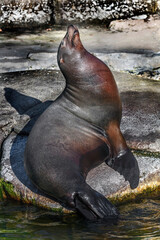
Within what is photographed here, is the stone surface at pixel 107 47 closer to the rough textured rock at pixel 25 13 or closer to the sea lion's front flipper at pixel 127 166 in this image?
the rough textured rock at pixel 25 13

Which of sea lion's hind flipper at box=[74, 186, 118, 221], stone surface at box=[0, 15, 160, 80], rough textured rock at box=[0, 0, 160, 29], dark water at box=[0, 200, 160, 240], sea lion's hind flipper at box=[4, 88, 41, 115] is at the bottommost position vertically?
dark water at box=[0, 200, 160, 240]

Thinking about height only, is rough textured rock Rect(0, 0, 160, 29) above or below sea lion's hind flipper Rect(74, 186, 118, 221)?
above

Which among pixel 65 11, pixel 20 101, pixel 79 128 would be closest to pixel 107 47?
pixel 65 11

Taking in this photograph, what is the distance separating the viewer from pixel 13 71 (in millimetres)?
7613

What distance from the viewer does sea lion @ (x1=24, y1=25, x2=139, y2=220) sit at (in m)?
4.58

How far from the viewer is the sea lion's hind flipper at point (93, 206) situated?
167 inches

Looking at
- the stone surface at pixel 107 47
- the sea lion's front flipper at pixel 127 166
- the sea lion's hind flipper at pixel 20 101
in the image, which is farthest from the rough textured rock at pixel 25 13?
the sea lion's front flipper at pixel 127 166

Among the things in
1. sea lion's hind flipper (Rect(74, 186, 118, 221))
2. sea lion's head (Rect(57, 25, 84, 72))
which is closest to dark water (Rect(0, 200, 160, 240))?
sea lion's hind flipper (Rect(74, 186, 118, 221))

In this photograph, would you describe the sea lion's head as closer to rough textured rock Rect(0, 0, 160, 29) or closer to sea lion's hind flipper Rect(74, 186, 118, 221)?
sea lion's hind flipper Rect(74, 186, 118, 221)

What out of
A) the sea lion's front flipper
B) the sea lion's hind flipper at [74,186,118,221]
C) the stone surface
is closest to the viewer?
the sea lion's hind flipper at [74,186,118,221]

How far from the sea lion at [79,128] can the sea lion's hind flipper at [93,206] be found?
24 centimetres

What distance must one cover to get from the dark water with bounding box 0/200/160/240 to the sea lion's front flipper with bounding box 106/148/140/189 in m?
0.26

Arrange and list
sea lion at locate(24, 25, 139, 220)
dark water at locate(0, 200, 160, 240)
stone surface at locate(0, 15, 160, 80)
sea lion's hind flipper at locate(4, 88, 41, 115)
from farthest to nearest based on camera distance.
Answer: stone surface at locate(0, 15, 160, 80) → sea lion's hind flipper at locate(4, 88, 41, 115) → sea lion at locate(24, 25, 139, 220) → dark water at locate(0, 200, 160, 240)

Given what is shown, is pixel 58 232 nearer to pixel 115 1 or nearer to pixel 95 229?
pixel 95 229
